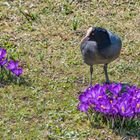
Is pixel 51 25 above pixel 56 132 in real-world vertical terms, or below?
above

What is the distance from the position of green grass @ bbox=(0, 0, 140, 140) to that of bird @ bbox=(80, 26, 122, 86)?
54cm

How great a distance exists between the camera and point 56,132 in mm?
7055

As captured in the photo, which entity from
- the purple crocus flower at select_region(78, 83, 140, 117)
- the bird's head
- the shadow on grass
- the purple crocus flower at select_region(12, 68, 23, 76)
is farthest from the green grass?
the bird's head

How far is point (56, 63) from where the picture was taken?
905 centimetres

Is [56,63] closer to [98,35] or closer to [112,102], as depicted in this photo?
[98,35]

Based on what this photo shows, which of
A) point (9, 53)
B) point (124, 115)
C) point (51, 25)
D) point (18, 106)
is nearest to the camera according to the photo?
point (124, 115)

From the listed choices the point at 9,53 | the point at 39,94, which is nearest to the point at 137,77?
the point at 39,94

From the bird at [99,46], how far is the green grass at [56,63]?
0.54 m

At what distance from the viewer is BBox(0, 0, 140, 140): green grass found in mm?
7184

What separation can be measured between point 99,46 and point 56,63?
132cm

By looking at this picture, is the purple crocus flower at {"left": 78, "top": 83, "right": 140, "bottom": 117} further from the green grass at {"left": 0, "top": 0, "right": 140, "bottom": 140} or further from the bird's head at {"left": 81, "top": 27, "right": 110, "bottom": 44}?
the bird's head at {"left": 81, "top": 27, "right": 110, "bottom": 44}

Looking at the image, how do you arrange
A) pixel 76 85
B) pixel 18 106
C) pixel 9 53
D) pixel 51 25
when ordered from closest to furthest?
pixel 18 106
pixel 76 85
pixel 9 53
pixel 51 25

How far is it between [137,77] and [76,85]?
978 millimetres

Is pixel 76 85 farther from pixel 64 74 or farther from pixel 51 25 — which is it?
pixel 51 25
